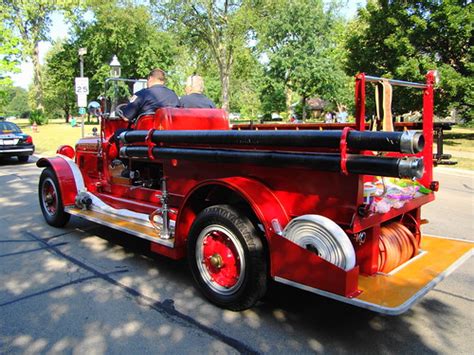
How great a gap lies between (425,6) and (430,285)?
1918 cm

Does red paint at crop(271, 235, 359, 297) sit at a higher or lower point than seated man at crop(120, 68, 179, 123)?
lower

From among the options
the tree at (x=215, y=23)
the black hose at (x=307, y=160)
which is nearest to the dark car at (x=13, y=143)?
the black hose at (x=307, y=160)

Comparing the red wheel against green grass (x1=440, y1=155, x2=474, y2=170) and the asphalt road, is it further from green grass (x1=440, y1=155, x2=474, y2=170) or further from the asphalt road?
green grass (x1=440, y1=155, x2=474, y2=170)

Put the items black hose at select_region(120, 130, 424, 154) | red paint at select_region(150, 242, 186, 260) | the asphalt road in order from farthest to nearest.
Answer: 1. red paint at select_region(150, 242, 186, 260)
2. the asphalt road
3. black hose at select_region(120, 130, 424, 154)

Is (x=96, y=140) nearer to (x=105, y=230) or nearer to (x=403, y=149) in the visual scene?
(x=105, y=230)

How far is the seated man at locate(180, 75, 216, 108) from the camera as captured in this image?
5367 millimetres

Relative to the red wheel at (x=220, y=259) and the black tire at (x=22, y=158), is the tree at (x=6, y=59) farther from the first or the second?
the red wheel at (x=220, y=259)

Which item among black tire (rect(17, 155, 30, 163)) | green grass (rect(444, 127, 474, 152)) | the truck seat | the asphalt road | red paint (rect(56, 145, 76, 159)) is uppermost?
the truck seat

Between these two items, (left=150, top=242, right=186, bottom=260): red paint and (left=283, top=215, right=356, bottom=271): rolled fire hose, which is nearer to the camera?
(left=283, top=215, right=356, bottom=271): rolled fire hose

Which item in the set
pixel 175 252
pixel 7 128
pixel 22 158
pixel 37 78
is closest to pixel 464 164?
pixel 175 252

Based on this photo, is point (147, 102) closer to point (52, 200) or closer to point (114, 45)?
point (52, 200)

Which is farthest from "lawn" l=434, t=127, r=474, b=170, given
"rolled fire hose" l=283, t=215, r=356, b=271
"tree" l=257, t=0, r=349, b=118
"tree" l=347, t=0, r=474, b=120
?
"tree" l=257, t=0, r=349, b=118

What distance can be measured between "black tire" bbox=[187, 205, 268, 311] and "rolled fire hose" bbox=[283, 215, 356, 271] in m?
0.34

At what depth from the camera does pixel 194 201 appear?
373 cm
